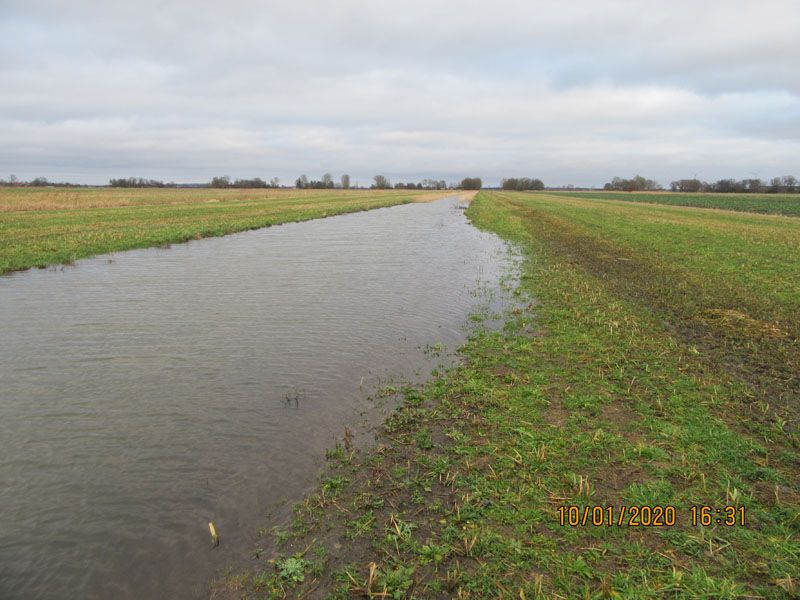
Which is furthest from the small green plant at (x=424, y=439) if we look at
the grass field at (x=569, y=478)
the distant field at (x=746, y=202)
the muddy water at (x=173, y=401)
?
the distant field at (x=746, y=202)

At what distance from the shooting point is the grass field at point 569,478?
4.04 meters

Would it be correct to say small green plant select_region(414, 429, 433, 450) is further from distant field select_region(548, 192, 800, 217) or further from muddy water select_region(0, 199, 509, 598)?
distant field select_region(548, 192, 800, 217)

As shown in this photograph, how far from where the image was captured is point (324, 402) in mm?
7418

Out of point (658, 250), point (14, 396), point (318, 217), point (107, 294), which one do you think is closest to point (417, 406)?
point (14, 396)

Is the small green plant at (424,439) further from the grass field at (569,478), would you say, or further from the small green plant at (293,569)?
the small green plant at (293,569)

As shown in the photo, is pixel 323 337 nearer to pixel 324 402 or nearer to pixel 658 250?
pixel 324 402

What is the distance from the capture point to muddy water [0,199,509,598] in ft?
14.7

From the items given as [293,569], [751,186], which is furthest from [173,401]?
[751,186]

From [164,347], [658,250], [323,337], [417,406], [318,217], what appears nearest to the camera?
[417,406]

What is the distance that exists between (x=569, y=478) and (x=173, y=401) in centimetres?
645

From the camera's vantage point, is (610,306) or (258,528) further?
(610,306)

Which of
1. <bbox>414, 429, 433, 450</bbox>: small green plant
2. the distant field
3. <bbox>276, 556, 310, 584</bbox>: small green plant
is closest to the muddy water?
<bbox>276, 556, 310, 584</bbox>: small green plant

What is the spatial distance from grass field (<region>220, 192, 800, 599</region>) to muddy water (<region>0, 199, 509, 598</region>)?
0.80 meters

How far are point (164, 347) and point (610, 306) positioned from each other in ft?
40.1
